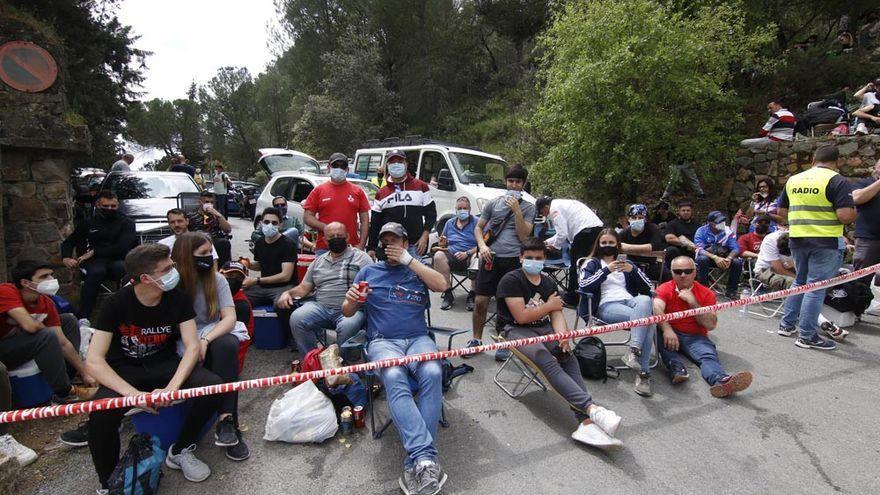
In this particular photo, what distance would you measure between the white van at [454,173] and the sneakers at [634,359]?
4.22m

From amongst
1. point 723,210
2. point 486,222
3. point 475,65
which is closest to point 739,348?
point 486,222

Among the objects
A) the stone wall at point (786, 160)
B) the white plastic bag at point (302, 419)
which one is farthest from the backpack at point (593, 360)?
the stone wall at point (786, 160)

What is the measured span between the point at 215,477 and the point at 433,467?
1369 mm

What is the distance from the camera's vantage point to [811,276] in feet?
15.8

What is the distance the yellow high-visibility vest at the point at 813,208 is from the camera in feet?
15.0

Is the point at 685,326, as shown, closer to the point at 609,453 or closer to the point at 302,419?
the point at 609,453

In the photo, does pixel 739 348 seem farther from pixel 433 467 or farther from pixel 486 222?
pixel 433 467

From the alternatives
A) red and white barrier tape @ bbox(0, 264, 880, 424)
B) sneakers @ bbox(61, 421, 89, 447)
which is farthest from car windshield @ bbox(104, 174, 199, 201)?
sneakers @ bbox(61, 421, 89, 447)

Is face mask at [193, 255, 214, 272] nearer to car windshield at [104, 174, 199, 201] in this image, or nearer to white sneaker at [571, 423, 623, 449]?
white sneaker at [571, 423, 623, 449]

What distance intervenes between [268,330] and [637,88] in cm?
833

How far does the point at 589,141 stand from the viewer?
933 cm

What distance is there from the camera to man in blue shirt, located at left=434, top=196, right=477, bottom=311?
6.29 m

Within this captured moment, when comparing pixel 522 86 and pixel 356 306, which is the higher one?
pixel 522 86

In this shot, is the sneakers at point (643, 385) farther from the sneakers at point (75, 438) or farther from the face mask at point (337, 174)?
the sneakers at point (75, 438)
